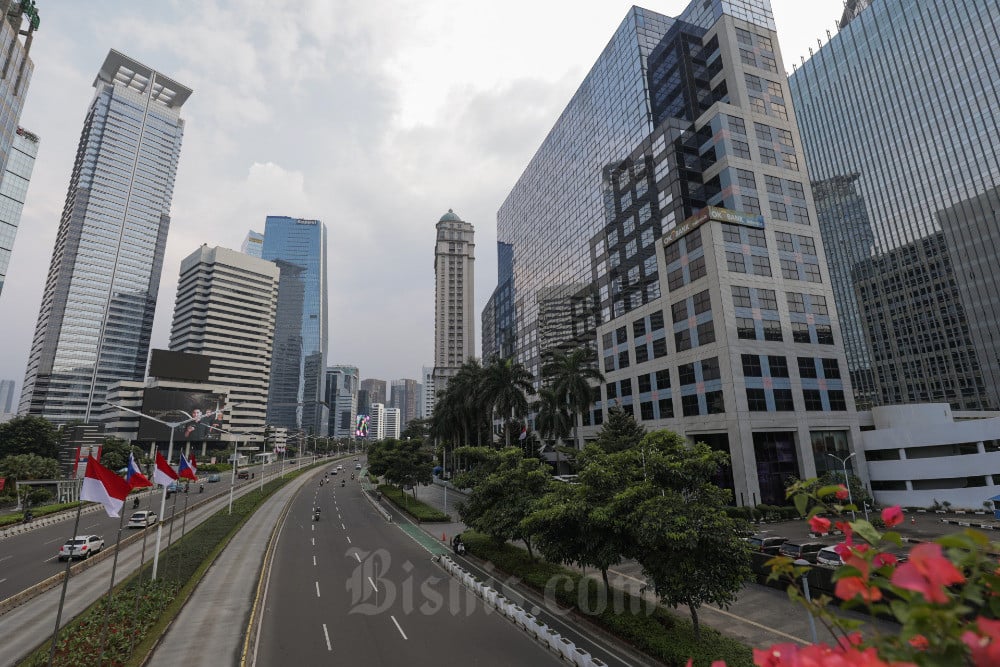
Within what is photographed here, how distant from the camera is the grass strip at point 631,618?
57.4 ft

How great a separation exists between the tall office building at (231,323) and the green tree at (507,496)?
170708mm

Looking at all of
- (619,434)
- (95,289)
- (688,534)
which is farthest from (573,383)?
(95,289)

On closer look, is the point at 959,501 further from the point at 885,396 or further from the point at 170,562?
the point at 885,396

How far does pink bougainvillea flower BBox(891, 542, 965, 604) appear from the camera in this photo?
8.11 ft

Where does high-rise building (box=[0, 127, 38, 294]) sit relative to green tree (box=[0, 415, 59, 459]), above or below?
above

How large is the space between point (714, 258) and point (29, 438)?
129 meters

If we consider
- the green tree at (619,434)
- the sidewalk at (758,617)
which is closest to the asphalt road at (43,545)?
the sidewalk at (758,617)

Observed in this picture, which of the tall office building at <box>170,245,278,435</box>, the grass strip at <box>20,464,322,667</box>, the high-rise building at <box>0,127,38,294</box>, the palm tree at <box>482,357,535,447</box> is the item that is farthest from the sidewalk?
the tall office building at <box>170,245,278,435</box>

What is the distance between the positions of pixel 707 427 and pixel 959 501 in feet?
85.7

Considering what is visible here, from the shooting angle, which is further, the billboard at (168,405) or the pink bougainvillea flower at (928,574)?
the billboard at (168,405)

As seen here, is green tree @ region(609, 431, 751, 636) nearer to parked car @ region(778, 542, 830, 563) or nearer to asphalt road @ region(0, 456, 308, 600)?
parked car @ region(778, 542, 830, 563)

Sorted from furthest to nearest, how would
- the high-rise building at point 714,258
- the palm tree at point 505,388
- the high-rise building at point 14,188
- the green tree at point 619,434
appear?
the high-rise building at point 14,188
the palm tree at point 505,388
the high-rise building at point 714,258
the green tree at point 619,434

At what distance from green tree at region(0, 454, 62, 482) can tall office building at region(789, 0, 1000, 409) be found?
16816 cm

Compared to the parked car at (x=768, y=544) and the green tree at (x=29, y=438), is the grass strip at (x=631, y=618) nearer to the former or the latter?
the parked car at (x=768, y=544)
